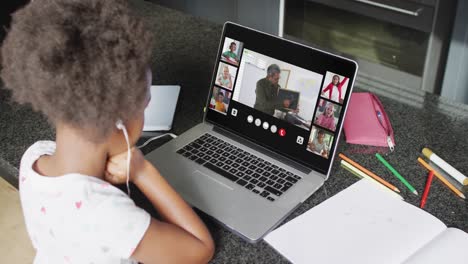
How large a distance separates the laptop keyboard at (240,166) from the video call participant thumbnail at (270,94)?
10 centimetres

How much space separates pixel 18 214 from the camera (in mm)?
1640

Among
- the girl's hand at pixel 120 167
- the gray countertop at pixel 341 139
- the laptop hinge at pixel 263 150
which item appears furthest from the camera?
the laptop hinge at pixel 263 150

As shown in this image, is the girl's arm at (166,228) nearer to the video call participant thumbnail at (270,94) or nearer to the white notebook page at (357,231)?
the white notebook page at (357,231)

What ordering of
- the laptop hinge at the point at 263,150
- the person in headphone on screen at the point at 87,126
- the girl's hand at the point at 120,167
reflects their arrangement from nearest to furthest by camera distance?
the person in headphone on screen at the point at 87,126, the girl's hand at the point at 120,167, the laptop hinge at the point at 263,150

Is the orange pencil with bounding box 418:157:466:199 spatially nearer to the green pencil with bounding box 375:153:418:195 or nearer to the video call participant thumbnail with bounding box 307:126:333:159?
the green pencil with bounding box 375:153:418:195

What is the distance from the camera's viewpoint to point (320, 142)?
921mm

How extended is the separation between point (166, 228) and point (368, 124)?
56 cm

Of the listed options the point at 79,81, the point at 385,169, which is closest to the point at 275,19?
the point at 385,169

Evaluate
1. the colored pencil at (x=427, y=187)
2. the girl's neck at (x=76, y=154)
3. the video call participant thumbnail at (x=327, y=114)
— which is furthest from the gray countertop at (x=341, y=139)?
the girl's neck at (x=76, y=154)

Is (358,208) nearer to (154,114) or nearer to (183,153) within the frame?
(183,153)

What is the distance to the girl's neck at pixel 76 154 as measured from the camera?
67 cm

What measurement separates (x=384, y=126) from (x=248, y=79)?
32cm

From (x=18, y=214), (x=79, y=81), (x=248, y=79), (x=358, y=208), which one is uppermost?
(x=79, y=81)

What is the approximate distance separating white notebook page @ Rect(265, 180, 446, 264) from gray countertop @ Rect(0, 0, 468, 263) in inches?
1.1
